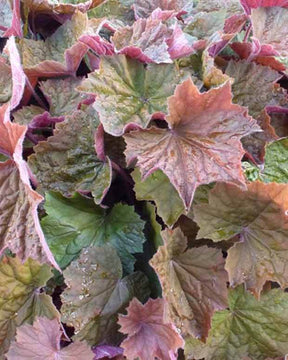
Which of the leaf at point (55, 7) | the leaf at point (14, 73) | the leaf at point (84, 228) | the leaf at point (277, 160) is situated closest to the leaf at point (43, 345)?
the leaf at point (84, 228)

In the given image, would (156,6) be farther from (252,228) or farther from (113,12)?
(252,228)

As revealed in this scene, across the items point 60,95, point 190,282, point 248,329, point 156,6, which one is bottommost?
point 248,329

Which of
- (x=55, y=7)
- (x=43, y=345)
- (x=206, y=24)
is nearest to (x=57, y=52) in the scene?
(x=55, y=7)

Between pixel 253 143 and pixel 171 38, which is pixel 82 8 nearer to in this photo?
pixel 171 38

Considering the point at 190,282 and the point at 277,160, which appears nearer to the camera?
the point at 190,282

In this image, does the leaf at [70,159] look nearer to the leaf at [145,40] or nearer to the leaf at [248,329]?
the leaf at [145,40]

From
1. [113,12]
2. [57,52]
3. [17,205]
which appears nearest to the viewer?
[17,205]

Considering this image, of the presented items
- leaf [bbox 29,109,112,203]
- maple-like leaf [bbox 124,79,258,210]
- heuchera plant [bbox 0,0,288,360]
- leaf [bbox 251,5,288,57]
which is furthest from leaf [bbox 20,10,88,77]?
leaf [bbox 251,5,288,57]

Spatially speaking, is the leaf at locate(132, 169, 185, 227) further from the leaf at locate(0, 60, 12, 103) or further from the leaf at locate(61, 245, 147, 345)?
the leaf at locate(0, 60, 12, 103)
